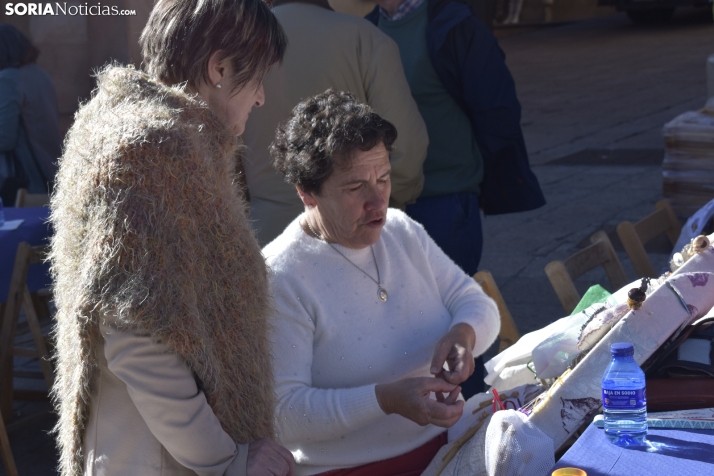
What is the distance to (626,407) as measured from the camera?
1715mm

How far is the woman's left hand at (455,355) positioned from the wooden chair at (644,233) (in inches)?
52.8

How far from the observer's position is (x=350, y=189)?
7.45ft

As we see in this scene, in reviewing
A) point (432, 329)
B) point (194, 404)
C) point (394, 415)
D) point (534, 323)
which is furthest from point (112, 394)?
point (534, 323)

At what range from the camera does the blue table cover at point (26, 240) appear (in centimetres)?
411

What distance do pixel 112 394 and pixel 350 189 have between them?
0.93 m

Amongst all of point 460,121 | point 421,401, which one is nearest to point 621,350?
point 421,401

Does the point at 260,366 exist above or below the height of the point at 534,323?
above

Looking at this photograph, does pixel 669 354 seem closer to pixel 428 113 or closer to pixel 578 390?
pixel 578 390

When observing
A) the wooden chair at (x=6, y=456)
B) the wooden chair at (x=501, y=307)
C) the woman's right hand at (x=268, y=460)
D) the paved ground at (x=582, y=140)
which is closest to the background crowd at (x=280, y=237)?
the woman's right hand at (x=268, y=460)

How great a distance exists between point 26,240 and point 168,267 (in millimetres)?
3227

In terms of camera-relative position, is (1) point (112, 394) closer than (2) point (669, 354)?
Yes

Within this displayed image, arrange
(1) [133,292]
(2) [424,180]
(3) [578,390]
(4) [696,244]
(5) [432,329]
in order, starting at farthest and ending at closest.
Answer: (2) [424,180]
(5) [432,329]
(4) [696,244]
(3) [578,390]
(1) [133,292]

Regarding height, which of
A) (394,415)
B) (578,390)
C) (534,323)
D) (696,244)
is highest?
(696,244)

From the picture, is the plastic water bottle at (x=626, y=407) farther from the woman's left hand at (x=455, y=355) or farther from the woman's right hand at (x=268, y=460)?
the woman's right hand at (x=268, y=460)
